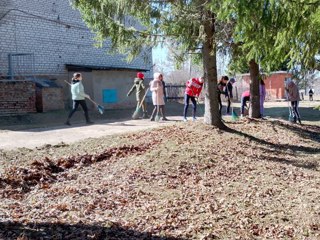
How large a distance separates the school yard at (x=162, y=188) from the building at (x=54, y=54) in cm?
972

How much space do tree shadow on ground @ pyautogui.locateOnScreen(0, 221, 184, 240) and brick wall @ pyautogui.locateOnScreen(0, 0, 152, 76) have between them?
14911mm

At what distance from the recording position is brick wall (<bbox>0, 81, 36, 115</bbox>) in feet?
57.1

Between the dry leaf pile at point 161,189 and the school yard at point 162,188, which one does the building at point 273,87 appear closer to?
the school yard at point 162,188

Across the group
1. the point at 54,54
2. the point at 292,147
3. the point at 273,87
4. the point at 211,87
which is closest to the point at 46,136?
the point at 211,87

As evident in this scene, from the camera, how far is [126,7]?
10148 millimetres

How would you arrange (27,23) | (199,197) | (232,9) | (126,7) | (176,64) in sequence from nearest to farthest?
(232,9)
(199,197)
(126,7)
(176,64)
(27,23)

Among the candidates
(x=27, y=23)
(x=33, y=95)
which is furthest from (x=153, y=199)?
(x=27, y=23)

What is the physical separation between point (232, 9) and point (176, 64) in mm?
6480

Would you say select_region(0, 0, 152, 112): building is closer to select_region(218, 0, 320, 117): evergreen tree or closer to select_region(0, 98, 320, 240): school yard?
select_region(0, 98, 320, 240): school yard

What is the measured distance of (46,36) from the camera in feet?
75.1

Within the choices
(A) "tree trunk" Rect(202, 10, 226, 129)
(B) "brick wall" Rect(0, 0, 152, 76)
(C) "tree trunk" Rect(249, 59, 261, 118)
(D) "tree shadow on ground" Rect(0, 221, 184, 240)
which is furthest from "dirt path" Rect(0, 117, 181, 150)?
(B) "brick wall" Rect(0, 0, 152, 76)

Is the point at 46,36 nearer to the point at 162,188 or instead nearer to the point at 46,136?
the point at 46,136

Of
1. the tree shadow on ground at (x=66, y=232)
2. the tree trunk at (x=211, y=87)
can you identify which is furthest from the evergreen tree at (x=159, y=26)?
the tree shadow on ground at (x=66, y=232)

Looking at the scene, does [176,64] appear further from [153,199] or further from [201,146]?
[153,199]
